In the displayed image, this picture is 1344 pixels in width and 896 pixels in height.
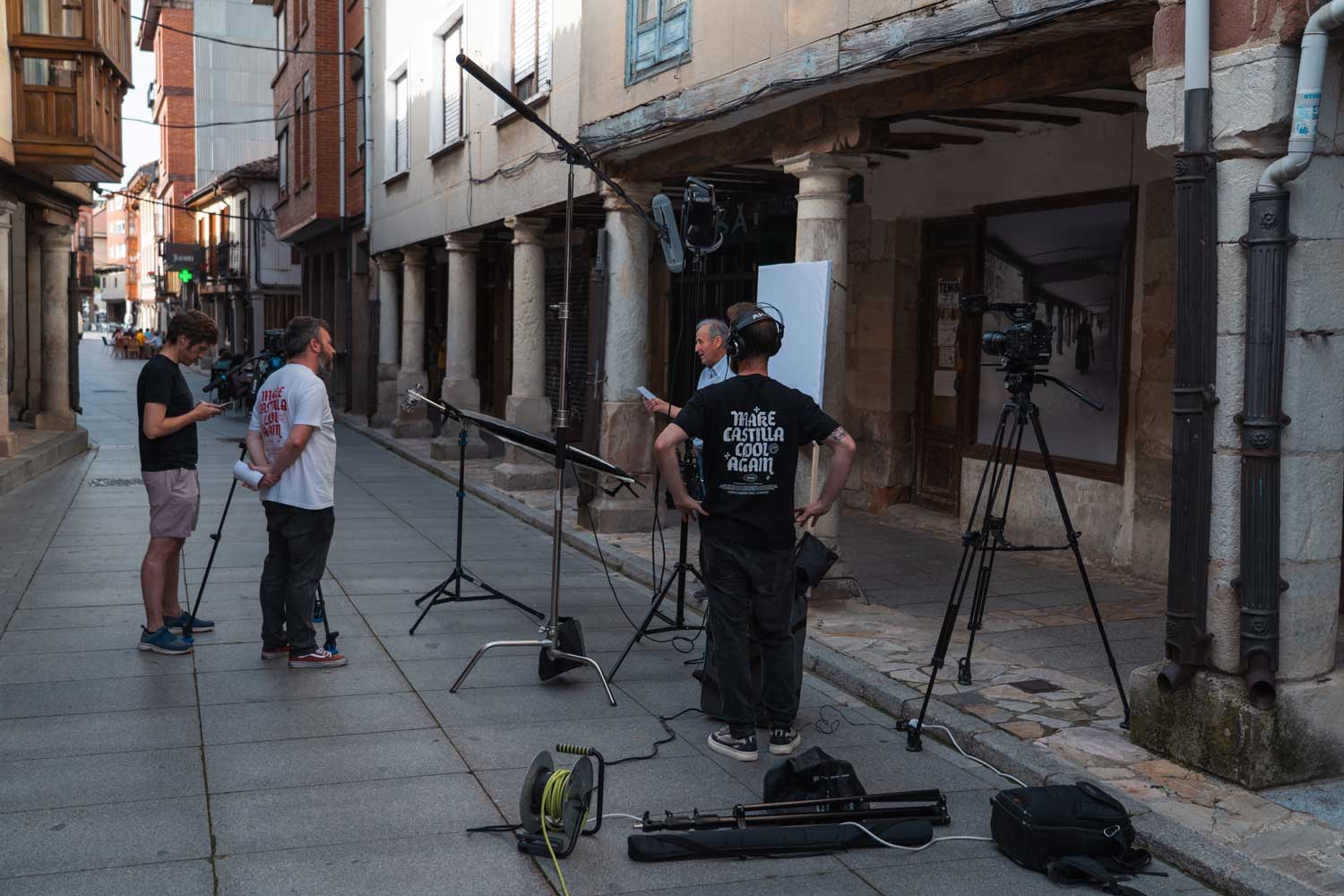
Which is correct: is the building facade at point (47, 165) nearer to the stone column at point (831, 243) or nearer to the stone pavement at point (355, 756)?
the stone pavement at point (355, 756)

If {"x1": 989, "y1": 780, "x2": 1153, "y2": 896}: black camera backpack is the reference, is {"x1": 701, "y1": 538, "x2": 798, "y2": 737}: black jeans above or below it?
above

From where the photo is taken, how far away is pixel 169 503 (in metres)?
6.85

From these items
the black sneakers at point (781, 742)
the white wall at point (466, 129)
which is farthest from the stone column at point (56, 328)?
the black sneakers at point (781, 742)

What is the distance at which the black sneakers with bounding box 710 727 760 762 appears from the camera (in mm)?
5430

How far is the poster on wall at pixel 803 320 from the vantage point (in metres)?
7.96

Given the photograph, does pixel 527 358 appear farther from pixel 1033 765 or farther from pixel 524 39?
pixel 1033 765

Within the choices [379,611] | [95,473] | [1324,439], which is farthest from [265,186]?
[1324,439]

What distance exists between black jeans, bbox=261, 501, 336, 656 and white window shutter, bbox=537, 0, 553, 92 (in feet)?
26.1

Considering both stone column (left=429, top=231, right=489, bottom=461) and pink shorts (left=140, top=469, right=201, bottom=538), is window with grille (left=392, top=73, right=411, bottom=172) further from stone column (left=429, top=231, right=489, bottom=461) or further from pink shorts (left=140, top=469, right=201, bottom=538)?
pink shorts (left=140, top=469, right=201, bottom=538)

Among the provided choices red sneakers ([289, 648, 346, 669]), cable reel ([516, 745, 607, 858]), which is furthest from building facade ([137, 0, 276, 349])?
cable reel ([516, 745, 607, 858])

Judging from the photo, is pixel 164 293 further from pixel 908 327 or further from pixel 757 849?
pixel 757 849

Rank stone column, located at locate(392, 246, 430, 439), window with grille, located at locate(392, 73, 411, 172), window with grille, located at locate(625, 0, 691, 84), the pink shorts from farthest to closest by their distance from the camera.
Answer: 1. stone column, located at locate(392, 246, 430, 439)
2. window with grille, located at locate(392, 73, 411, 172)
3. window with grille, located at locate(625, 0, 691, 84)
4. the pink shorts

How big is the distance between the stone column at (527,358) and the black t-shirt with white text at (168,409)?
24.2 feet

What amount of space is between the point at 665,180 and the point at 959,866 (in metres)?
8.31
